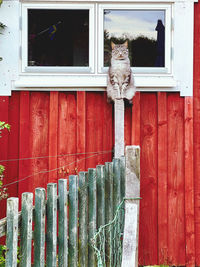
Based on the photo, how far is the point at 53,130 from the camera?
4.57m

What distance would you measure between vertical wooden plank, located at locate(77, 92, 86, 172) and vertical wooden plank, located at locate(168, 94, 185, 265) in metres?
0.97

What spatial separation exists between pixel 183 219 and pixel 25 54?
8.52 feet

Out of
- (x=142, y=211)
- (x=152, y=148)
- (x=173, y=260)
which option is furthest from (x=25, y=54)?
(x=173, y=260)

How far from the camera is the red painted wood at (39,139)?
459 cm

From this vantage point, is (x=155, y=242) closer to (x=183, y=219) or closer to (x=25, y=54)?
(x=183, y=219)

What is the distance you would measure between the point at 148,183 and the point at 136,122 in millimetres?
705

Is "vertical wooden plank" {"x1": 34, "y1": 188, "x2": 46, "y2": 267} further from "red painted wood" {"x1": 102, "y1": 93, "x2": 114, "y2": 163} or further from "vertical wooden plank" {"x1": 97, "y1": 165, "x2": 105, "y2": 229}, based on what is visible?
"red painted wood" {"x1": 102, "y1": 93, "x2": 114, "y2": 163}

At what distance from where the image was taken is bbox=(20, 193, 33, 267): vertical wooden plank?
2234 millimetres

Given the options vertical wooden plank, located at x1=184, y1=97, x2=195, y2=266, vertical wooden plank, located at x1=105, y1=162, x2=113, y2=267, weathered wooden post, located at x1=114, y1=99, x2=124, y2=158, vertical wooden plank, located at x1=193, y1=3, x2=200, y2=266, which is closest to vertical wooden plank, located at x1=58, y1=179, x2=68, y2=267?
vertical wooden plank, located at x1=105, y1=162, x2=113, y2=267

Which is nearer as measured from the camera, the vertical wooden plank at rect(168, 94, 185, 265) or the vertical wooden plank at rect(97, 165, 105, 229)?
the vertical wooden plank at rect(97, 165, 105, 229)

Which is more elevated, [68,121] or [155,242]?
[68,121]

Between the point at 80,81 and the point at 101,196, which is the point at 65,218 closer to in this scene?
the point at 101,196

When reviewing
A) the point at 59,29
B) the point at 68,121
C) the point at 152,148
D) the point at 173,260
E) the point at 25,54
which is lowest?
the point at 173,260

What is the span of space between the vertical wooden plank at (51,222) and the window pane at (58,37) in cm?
244
